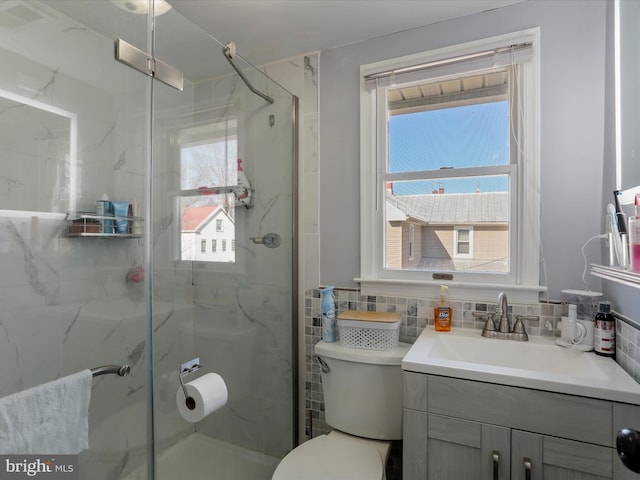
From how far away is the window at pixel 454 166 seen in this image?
152 cm

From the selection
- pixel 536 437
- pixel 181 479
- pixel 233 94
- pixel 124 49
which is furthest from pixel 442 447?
pixel 124 49

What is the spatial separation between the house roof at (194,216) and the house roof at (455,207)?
890 mm

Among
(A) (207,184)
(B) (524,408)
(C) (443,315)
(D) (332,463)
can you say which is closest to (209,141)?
(A) (207,184)

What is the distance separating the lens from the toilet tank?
148 centimetres

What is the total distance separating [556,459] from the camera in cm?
103

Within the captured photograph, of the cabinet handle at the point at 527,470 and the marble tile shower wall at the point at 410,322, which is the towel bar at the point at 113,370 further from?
the cabinet handle at the point at 527,470

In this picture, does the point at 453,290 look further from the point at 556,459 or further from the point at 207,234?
the point at 207,234

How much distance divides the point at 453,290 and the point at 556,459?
733 mm

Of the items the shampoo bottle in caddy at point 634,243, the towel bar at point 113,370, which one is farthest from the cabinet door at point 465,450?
the towel bar at point 113,370

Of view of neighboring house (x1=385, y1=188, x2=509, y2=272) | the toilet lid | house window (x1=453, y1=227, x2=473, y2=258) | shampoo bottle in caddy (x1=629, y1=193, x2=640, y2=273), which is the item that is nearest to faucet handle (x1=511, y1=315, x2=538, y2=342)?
view of neighboring house (x1=385, y1=188, x2=509, y2=272)

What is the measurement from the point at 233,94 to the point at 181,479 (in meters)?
1.61

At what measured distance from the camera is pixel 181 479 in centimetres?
138

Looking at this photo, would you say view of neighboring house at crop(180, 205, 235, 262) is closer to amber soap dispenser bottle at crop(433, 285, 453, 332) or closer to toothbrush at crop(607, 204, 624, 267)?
amber soap dispenser bottle at crop(433, 285, 453, 332)

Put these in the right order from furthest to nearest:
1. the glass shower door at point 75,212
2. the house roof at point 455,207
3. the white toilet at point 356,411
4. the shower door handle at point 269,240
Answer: the shower door handle at point 269,240 < the house roof at point 455,207 < the white toilet at point 356,411 < the glass shower door at point 75,212
